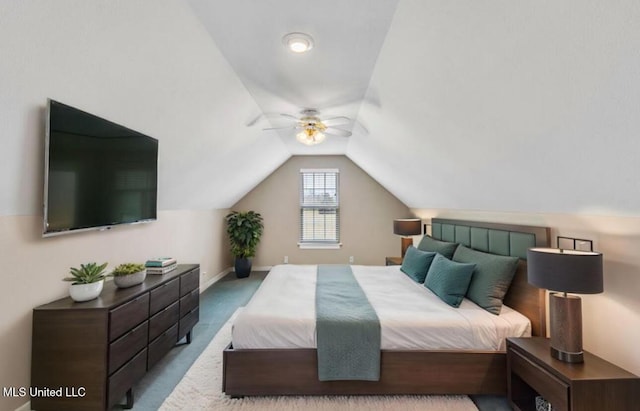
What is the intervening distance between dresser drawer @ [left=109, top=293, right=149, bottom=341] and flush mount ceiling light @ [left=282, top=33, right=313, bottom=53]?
2.22 metres

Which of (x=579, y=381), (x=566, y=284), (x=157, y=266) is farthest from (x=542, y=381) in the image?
(x=157, y=266)

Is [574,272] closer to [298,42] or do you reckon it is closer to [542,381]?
[542,381]

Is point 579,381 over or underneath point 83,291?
underneath

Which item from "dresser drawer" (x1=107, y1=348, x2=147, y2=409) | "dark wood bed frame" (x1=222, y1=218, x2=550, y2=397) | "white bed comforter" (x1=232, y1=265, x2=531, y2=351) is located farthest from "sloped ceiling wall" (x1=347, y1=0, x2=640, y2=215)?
"dresser drawer" (x1=107, y1=348, x2=147, y2=409)

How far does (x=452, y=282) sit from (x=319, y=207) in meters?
3.85

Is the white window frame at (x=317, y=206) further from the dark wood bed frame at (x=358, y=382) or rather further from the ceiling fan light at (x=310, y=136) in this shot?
the dark wood bed frame at (x=358, y=382)

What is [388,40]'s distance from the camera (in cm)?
199

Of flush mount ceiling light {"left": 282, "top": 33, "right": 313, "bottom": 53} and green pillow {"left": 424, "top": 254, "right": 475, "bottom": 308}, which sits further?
green pillow {"left": 424, "top": 254, "right": 475, "bottom": 308}

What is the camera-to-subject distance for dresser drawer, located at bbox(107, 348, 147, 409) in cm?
177

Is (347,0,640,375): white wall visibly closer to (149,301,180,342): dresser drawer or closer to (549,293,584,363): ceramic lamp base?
(549,293,584,363): ceramic lamp base

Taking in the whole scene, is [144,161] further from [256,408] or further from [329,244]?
[329,244]

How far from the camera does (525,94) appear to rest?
1.53 meters

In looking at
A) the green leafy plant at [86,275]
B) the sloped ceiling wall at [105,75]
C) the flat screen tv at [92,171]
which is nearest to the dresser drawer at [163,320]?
the green leafy plant at [86,275]

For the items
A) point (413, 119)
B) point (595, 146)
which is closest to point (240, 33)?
point (413, 119)
